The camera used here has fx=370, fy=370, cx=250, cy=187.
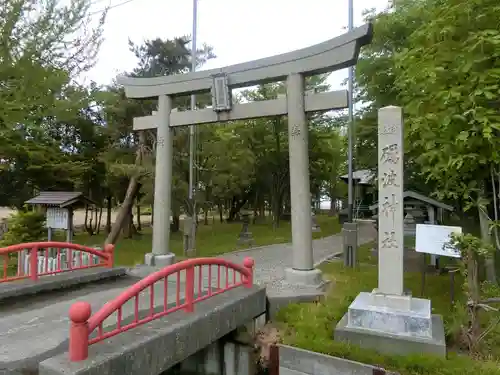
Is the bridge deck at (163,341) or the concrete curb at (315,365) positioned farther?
the concrete curb at (315,365)

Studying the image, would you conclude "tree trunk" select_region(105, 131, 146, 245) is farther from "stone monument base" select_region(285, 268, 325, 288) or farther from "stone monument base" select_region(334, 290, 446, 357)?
"stone monument base" select_region(334, 290, 446, 357)

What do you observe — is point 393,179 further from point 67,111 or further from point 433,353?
point 67,111

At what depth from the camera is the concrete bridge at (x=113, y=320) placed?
3.65 m

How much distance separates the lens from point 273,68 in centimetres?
860

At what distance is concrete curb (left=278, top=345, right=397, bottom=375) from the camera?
483cm

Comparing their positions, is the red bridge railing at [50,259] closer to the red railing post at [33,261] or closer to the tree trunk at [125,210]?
the red railing post at [33,261]

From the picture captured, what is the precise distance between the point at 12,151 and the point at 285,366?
577 inches

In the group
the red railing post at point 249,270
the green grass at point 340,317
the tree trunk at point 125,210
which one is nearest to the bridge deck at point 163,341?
the red railing post at point 249,270

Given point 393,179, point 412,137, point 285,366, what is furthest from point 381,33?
point 285,366

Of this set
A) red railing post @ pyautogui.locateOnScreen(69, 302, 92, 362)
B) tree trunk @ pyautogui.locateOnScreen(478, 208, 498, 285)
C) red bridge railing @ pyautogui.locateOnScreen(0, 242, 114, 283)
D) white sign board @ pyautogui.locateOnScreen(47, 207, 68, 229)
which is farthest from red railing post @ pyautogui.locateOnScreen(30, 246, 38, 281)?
tree trunk @ pyautogui.locateOnScreen(478, 208, 498, 285)

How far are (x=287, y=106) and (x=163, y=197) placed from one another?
411 cm

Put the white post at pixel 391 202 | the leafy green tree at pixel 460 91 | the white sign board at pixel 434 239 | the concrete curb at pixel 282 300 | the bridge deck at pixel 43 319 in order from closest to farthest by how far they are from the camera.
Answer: the bridge deck at pixel 43 319 < the white post at pixel 391 202 < the leafy green tree at pixel 460 91 < the white sign board at pixel 434 239 < the concrete curb at pixel 282 300

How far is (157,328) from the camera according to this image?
176 inches

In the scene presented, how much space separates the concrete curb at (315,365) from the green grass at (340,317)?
0.13m
